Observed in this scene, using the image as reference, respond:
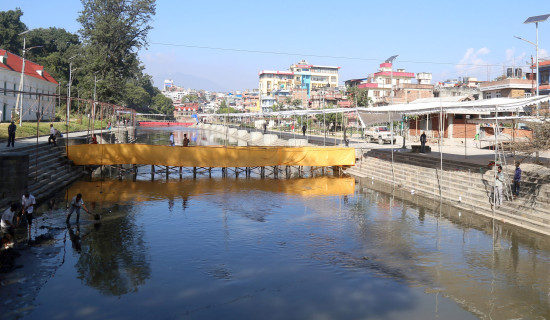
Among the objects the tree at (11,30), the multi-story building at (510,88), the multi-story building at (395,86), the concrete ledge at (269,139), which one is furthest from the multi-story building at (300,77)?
the multi-story building at (510,88)

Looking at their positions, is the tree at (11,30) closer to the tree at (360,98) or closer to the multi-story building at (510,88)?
the tree at (360,98)

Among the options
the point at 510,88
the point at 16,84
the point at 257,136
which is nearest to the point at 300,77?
the point at 257,136

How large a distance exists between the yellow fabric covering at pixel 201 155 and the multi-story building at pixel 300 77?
12673 cm

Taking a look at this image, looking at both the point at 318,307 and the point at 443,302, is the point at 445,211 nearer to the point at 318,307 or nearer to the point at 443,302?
the point at 443,302

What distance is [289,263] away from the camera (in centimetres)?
1307

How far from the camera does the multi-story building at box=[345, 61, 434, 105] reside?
8219 cm

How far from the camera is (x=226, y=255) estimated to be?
1373cm

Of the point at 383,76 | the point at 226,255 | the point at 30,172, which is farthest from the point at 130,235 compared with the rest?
the point at 383,76

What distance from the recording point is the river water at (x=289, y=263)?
1007 centimetres

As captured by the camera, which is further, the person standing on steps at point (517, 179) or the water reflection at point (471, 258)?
the person standing on steps at point (517, 179)

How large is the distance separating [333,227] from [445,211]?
6439mm

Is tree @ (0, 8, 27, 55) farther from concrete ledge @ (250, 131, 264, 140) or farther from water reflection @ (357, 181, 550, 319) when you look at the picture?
water reflection @ (357, 181, 550, 319)

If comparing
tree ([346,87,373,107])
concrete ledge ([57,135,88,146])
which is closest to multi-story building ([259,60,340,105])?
tree ([346,87,373,107])

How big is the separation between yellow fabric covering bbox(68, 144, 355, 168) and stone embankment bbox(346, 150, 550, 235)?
3.25m
